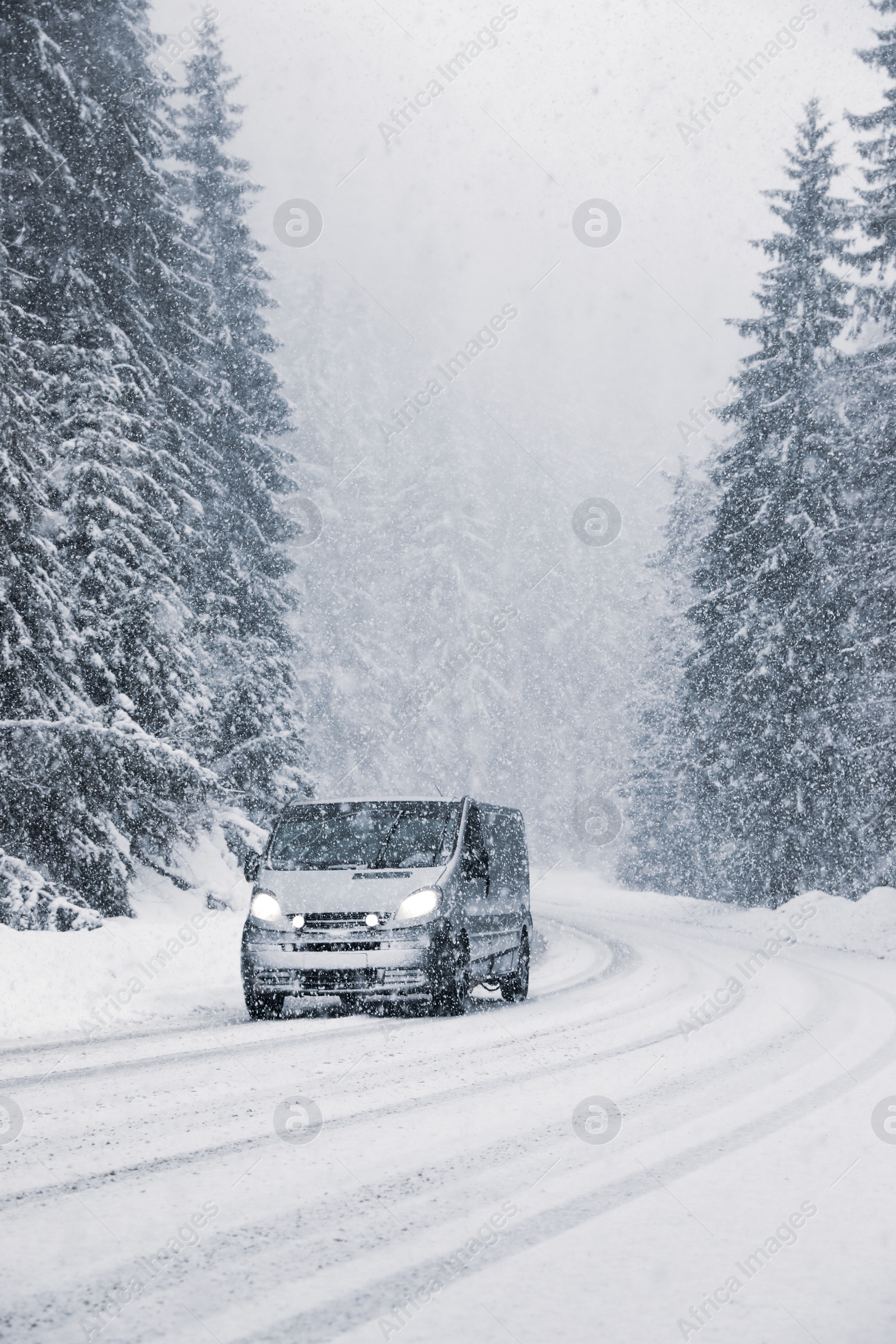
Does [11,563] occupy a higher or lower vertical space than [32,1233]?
higher

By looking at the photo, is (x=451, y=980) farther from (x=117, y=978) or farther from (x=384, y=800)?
(x=117, y=978)

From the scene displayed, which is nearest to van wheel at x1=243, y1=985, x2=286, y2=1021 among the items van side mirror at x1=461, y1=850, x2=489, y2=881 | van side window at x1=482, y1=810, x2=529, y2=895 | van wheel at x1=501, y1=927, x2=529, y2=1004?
van side mirror at x1=461, y1=850, x2=489, y2=881

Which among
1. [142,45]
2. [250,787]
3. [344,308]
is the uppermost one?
[344,308]

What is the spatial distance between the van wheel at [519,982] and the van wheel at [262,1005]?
280cm

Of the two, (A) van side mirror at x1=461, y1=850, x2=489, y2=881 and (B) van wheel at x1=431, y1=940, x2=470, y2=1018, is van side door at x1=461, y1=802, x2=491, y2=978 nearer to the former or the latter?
→ (A) van side mirror at x1=461, y1=850, x2=489, y2=881

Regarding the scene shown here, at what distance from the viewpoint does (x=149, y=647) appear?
63.5 ft

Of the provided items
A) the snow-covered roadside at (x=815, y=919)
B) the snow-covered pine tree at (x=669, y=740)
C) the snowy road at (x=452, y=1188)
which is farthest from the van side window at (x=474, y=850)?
the snow-covered pine tree at (x=669, y=740)

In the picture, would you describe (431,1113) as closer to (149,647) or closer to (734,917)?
(149,647)

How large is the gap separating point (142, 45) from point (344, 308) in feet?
261

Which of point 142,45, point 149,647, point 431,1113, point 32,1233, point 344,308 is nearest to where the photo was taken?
Result: point 32,1233

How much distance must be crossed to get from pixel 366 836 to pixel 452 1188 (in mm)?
7010

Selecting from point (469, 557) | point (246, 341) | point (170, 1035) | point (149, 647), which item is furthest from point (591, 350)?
point (170, 1035)

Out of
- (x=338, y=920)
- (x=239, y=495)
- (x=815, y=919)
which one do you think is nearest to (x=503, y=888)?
(x=338, y=920)

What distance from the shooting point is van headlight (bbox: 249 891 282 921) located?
11352 millimetres
